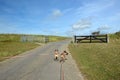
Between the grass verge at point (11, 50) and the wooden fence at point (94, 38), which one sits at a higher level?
the wooden fence at point (94, 38)

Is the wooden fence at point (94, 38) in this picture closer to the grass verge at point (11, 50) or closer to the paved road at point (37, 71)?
the grass verge at point (11, 50)

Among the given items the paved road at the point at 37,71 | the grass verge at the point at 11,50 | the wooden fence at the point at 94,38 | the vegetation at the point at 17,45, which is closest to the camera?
→ the paved road at the point at 37,71

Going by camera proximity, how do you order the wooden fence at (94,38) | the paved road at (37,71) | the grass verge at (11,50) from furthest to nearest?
the wooden fence at (94,38) < the grass verge at (11,50) < the paved road at (37,71)

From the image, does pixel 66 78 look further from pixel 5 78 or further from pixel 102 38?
pixel 102 38

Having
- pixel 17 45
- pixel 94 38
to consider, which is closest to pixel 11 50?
pixel 17 45

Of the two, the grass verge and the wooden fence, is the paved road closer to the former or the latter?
the grass verge

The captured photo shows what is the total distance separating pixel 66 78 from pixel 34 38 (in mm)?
42839

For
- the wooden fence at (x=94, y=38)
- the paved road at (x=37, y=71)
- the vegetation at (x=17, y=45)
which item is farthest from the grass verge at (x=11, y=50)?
the wooden fence at (x=94, y=38)

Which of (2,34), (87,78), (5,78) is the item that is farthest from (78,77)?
(2,34)

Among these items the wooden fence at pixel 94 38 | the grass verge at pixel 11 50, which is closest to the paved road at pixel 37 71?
the grass verge at pixel 11 50

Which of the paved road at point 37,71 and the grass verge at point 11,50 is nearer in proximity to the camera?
the paved road at point 37,71

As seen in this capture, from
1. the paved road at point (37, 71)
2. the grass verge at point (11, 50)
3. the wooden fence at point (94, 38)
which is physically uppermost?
the wooden fence at point (94, 38)

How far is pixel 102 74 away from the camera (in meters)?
9.79

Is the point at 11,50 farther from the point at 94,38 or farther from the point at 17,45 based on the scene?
the point at 94,38
